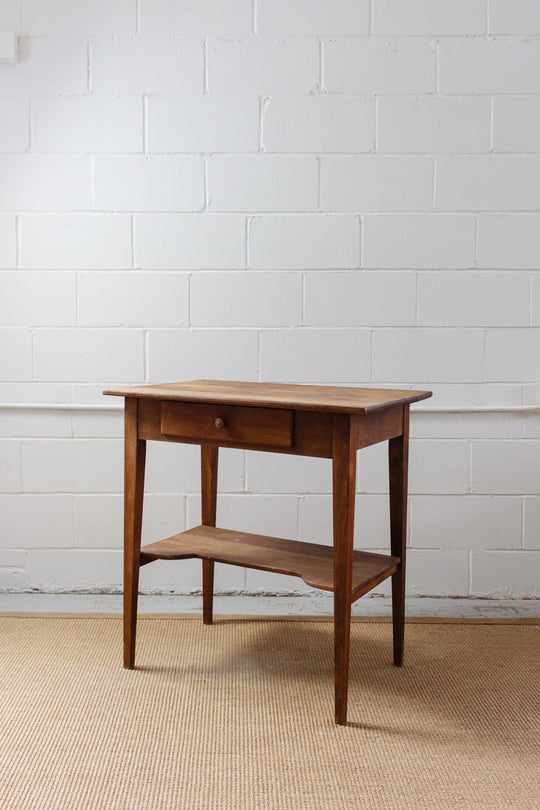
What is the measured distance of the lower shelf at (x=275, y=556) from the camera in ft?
6.47

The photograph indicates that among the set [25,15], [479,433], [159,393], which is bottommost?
[479,433]

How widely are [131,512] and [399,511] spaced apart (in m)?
0.78

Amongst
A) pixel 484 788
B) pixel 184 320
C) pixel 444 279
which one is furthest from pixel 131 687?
pixel 444 279

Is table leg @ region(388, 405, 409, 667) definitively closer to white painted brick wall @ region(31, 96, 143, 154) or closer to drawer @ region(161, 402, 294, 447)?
drawer @ region(161, 402, 294, 447)

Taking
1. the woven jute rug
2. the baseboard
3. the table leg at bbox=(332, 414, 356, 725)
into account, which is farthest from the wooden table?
the baseboard

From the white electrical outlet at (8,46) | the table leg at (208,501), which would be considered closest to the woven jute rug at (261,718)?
the table leg at (208,501)

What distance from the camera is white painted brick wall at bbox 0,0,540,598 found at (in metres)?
2.67

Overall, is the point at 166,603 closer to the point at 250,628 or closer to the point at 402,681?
the point at 250,628

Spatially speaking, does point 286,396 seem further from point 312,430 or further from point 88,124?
point 88,124

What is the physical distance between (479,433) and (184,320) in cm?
118

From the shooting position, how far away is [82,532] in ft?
9.36

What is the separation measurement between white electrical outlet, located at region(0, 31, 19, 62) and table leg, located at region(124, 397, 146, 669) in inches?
58.7

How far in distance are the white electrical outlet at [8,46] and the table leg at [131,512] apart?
1491 mm

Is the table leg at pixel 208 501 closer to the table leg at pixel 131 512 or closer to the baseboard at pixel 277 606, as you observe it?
the baseboard at pixel 277 606
